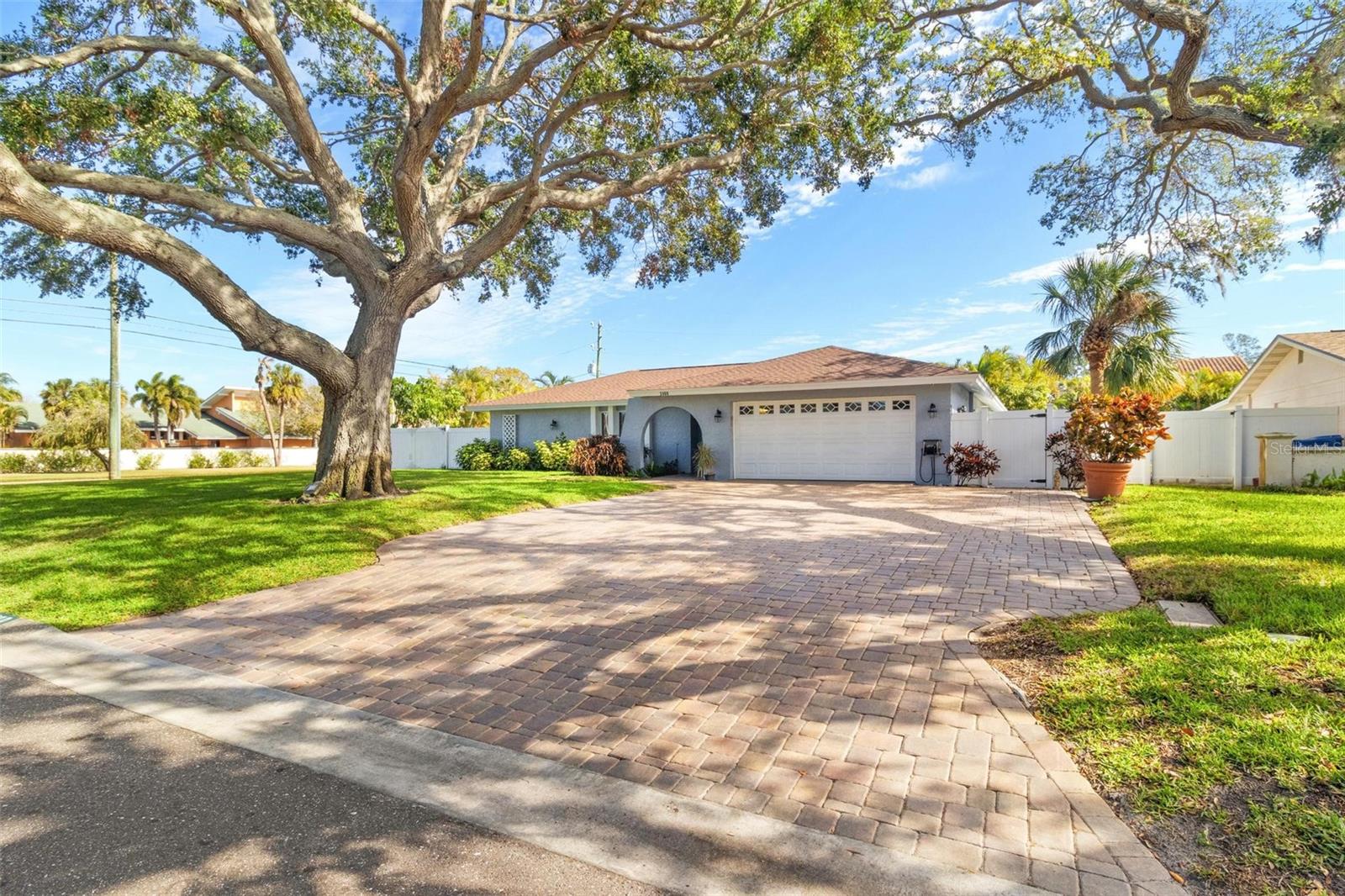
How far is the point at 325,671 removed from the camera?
396cm

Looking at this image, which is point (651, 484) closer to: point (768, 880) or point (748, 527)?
point (748, 527)

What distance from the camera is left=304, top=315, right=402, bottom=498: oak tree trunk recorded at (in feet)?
35.4

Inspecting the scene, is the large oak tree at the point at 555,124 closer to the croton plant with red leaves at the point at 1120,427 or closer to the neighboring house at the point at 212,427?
the croton plant with red leaves at the point at 1120,427

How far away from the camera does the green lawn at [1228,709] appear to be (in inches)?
84.4

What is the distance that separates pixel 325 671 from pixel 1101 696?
4544mm

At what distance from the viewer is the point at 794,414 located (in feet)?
58.2

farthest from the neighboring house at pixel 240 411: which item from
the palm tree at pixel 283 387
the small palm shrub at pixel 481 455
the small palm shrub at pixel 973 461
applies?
the small palm shrub at pixel 973 461

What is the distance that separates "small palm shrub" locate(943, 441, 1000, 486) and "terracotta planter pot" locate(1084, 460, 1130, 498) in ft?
11.1

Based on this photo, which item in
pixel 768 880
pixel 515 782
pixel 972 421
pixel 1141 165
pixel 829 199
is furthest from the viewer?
pixel 972 421

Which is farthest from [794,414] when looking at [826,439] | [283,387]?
[283,387]

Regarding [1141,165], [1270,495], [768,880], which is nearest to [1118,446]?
[1270,495]

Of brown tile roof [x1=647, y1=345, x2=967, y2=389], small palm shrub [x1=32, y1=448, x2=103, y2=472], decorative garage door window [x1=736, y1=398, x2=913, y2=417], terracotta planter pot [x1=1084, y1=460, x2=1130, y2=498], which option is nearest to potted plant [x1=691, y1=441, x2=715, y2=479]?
decorative garage door window [x1=736, y1=398, x2=913, y2=417]

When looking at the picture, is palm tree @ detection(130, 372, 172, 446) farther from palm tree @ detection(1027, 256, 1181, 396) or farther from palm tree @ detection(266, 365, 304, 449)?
palm tree @ detection(1027, 256, 1181, 396)

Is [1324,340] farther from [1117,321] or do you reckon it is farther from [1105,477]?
[1105,477]
